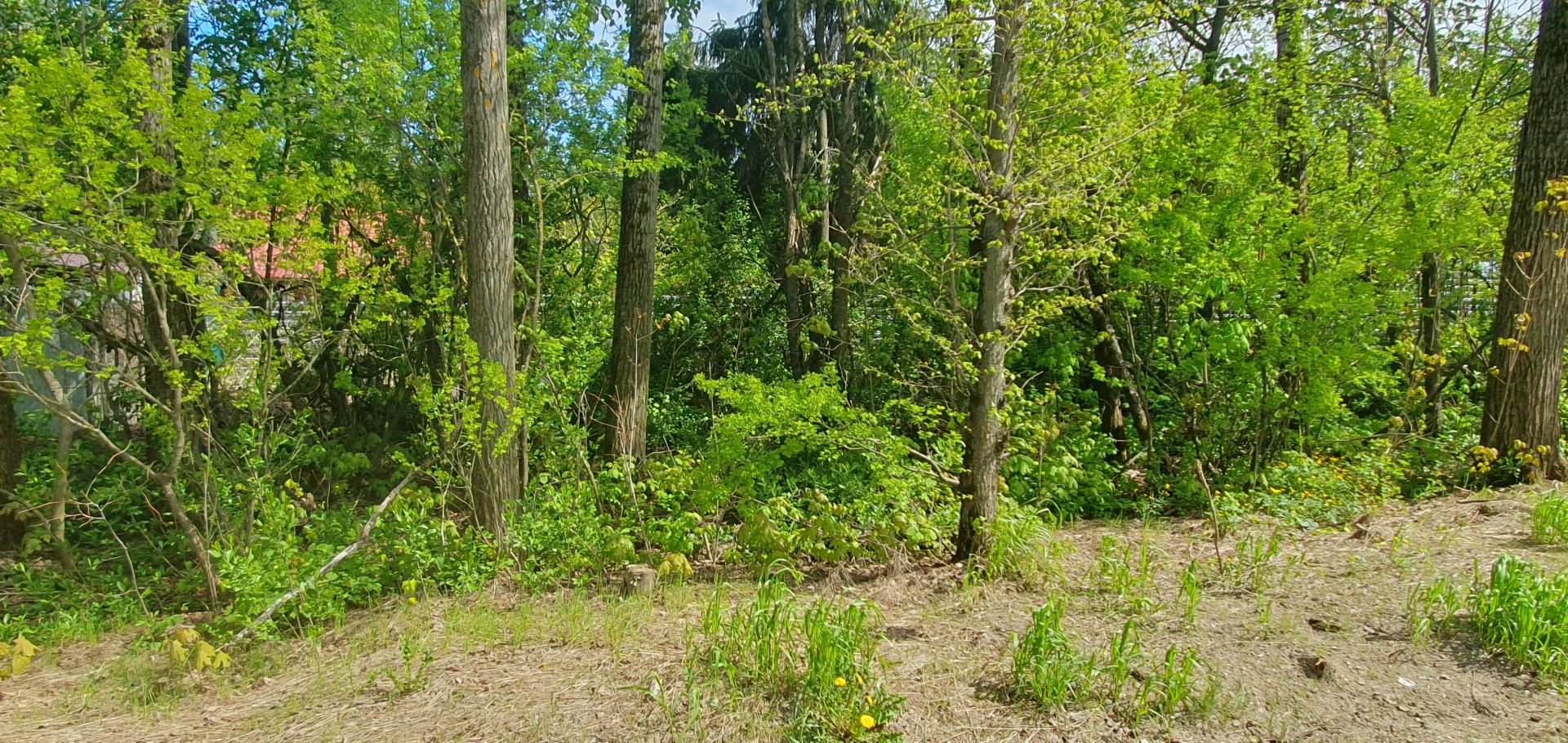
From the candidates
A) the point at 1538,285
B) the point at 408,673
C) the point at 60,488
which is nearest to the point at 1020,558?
the point at 408,673

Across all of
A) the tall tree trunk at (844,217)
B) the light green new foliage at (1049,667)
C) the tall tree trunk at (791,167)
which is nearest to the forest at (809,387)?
the light green new foliage at (1049,667)

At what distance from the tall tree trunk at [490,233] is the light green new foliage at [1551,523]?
6239 mm

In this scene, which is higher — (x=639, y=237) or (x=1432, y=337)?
(x=639, y=237)

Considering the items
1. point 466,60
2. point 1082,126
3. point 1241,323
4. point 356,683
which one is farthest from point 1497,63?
point 356,683

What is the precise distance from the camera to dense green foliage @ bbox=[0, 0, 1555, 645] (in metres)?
4.79

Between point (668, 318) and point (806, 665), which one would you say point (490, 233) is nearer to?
point (668, 318)

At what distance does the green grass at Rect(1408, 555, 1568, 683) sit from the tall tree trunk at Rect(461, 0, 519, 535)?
5.07 metres

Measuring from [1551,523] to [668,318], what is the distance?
22.9 feet

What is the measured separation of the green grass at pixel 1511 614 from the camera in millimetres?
3533

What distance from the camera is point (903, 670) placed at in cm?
366

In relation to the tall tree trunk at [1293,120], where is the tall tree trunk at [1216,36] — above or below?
above

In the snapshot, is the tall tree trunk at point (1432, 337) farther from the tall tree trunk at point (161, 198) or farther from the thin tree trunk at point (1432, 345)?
the tall tree trunk at point (161, 198)

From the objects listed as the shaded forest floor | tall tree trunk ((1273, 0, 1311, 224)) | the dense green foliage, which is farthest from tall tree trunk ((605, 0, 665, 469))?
tall tree trunk ((1273, 0, 1311, 224))

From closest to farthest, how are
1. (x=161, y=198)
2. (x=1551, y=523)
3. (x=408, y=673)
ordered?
(x=408, y=673), (x=161, y=198), (x=1551, y=523)
